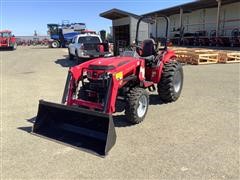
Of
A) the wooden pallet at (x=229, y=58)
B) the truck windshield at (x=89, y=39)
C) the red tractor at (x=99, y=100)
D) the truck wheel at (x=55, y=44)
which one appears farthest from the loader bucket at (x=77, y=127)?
the truck wheel at (x=55, y=44)

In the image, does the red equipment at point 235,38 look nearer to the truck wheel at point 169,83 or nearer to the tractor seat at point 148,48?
the truck wheel at point 169,83

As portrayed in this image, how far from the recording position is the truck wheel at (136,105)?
4.78 meters

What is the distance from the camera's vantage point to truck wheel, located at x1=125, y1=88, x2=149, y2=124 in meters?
4.78

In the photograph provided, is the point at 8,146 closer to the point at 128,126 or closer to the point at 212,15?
the point at 128,126

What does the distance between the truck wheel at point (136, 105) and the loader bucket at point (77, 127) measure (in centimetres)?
79

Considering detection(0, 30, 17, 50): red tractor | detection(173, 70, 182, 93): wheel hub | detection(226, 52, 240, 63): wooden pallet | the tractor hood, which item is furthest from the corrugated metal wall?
the tractor hood

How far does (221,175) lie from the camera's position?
3.30m

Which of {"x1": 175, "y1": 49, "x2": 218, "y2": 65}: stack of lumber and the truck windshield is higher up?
the truck windshield

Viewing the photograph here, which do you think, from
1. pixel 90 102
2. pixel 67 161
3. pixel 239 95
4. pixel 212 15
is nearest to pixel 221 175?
pixel 67 161

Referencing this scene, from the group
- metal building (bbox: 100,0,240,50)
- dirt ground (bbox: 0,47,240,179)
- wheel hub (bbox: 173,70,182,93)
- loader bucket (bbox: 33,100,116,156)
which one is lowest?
dirt ground (bbox: 0,47,240,179)

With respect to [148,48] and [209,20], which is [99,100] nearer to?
[148,48]

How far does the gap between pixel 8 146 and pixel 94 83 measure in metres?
1.81

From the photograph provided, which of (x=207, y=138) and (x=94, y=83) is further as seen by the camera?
(x=94, y=83)

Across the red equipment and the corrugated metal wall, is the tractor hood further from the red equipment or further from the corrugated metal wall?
the corrugated metal wall
